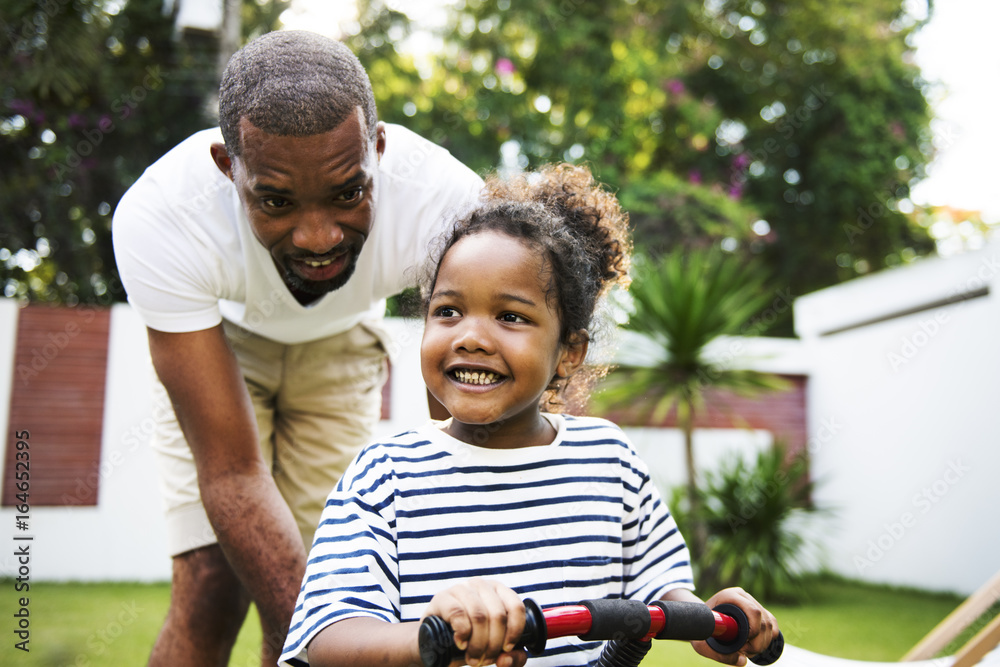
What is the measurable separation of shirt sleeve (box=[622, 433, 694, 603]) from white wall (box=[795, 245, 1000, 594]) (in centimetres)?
542

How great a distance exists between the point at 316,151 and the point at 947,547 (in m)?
6.99

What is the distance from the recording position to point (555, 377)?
180cm

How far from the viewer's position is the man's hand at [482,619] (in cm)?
103

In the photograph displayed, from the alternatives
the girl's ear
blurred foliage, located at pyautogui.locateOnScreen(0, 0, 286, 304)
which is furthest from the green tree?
the girl's ear

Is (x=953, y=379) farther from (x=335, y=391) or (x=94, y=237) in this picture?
(x=94, y=237)

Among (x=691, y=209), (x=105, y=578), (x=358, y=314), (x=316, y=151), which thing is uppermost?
(x=691, y=209)

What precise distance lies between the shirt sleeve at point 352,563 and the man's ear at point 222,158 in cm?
86

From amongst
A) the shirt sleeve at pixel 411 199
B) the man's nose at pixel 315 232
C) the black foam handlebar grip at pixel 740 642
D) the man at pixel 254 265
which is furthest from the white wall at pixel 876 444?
the black foam handlebar grip at pixel 740 642

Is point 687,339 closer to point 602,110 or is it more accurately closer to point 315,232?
point 315,232

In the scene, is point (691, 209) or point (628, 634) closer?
point (628, 634)

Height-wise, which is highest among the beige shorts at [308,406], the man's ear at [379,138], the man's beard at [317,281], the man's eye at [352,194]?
the man's ear at [379,138]

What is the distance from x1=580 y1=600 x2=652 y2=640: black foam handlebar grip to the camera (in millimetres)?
1126

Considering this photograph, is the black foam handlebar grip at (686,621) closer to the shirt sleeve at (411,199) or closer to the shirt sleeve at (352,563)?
the shirt sleeve at (352,563)

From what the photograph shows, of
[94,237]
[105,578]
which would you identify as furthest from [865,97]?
[105,578]
